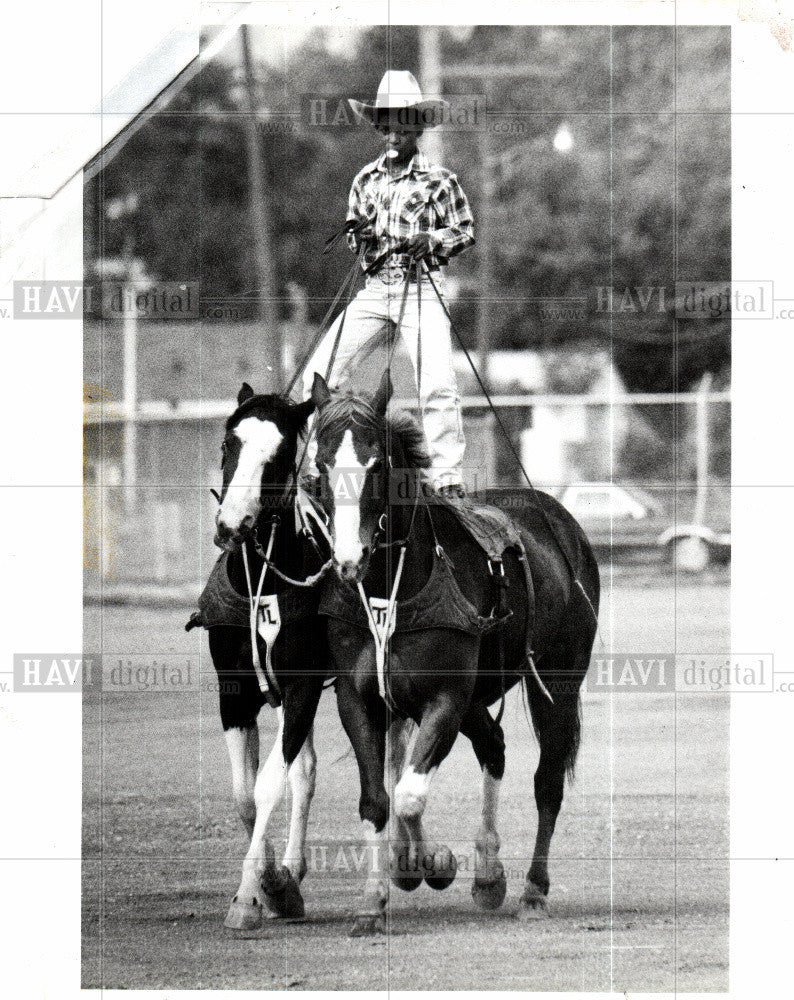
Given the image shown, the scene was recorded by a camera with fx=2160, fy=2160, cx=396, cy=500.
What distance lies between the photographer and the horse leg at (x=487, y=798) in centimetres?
989

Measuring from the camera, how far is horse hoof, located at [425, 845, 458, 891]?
984 cm

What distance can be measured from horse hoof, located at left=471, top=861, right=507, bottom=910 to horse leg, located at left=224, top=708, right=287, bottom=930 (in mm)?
947

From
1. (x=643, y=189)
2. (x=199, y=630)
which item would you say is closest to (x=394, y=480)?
(x=199, y=630)

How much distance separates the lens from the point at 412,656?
32.2ft

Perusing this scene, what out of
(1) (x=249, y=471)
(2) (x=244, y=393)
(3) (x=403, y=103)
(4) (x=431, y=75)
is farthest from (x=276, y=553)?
(4) (x=431, y=75)

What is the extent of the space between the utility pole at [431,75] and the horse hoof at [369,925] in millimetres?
3453

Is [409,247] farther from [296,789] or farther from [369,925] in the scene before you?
[369,925]

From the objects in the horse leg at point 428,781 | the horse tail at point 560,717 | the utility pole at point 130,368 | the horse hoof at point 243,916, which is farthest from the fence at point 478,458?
the horse hoof at point 243,916

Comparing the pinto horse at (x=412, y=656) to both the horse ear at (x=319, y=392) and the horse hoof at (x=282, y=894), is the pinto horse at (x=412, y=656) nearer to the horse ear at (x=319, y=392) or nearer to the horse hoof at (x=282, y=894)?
the horse ear at (x=319, y=392)

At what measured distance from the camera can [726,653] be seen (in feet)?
32.6

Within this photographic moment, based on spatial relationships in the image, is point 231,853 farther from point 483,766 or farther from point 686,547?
point 686,547

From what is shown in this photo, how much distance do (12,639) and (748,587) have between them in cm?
336

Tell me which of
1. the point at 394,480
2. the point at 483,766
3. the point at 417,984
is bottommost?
the point at 417,984

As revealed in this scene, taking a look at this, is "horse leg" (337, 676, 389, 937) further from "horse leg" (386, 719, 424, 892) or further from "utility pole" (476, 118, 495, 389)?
"utility pole" (476, 118, 495, 389)
